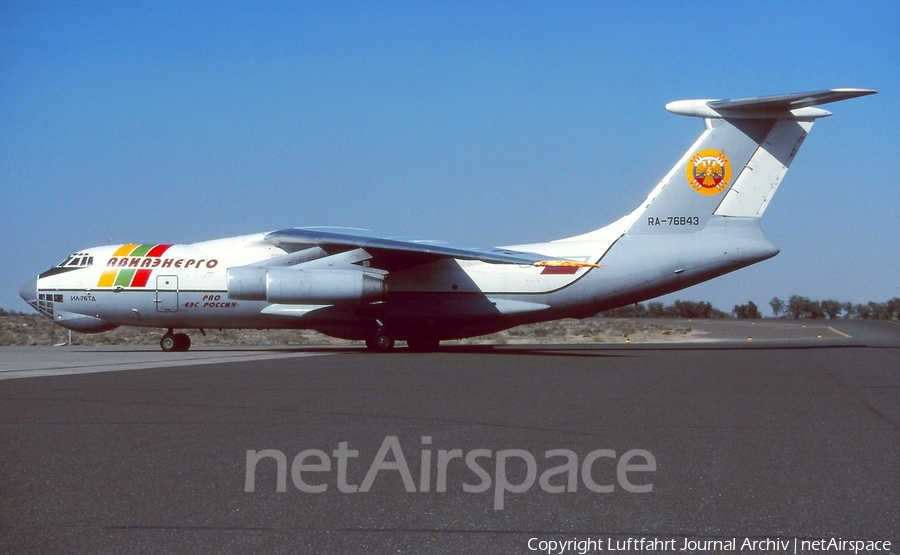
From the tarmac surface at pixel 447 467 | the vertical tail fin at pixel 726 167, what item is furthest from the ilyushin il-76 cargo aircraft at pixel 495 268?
the tarmac surface at pixel 447 467

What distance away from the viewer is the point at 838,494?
5574 mm

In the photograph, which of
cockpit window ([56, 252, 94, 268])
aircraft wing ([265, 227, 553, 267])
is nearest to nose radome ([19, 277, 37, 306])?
cockpit window ([56, 252, 94, 268])

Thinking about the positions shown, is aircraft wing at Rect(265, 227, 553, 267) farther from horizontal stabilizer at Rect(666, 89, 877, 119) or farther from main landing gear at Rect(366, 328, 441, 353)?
horizontal stabilizer at Rect(666, 89, 877, 119)

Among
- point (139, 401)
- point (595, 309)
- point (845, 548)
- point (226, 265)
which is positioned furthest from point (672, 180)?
point (845, 548)

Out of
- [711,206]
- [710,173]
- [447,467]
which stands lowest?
[447,467]

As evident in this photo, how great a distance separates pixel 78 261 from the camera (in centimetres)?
2520

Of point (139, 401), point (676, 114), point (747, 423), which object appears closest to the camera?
point (747, 423)

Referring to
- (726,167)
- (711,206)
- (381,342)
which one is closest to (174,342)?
(381,342)

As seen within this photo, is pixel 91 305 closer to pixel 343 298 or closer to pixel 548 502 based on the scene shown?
pixel 343 298

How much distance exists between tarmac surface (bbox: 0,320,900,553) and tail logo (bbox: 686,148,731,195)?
11871 mm

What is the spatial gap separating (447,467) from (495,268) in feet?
57.5

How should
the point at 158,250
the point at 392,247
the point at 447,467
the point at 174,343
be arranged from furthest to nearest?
1. the point at 174,343
2. the point at 158,250
3. the point at 392,247
4. the point at 447,467

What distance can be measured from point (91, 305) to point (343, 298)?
7.03m

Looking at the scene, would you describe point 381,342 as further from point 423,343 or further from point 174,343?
point 174,343
